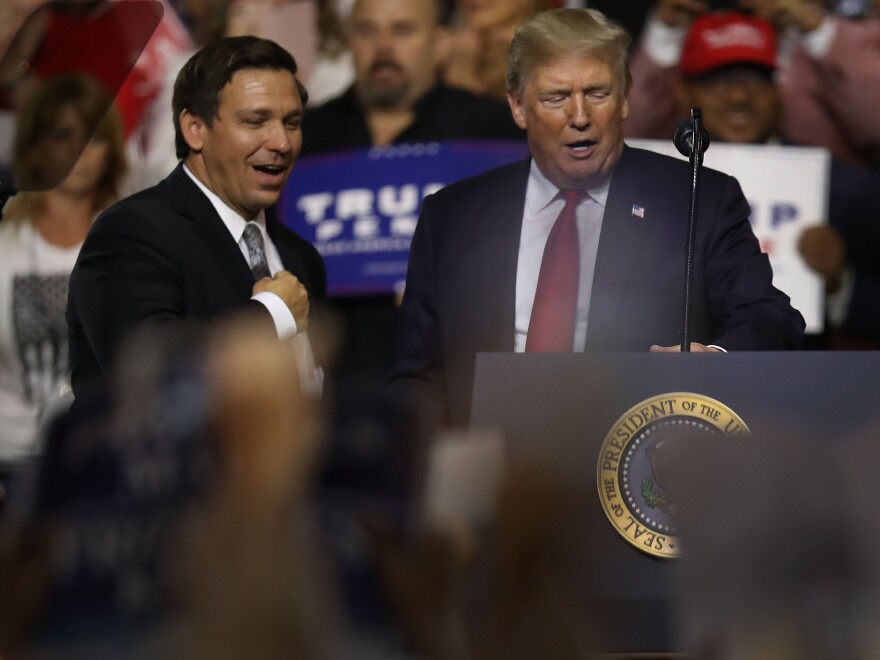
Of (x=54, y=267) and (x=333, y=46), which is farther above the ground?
(x=333, y=46)

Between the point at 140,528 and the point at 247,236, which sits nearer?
the point at 140,528

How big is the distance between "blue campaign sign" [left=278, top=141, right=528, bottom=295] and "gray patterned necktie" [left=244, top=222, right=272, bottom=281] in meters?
1.22

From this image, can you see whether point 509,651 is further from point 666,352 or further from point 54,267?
point 54,267

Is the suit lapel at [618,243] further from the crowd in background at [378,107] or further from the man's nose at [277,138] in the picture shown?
the crowd in background at [378,107]

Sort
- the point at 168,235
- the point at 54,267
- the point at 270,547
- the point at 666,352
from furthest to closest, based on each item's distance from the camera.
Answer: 1. the point at 54,267
2. the point at 168,235
3. the point at 666,352
4. the point at 270,547

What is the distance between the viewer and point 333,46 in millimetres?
4590

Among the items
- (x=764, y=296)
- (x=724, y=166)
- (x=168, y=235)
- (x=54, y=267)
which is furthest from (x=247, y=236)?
(x=724, y=166)

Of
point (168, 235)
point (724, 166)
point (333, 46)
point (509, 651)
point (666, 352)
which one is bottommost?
point (509, 651)

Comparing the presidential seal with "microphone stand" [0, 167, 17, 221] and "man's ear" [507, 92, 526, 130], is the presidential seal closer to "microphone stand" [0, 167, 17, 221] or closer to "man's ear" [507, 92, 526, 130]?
"man's ear" [507, 92, 526, 130]

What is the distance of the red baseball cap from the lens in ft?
14.9

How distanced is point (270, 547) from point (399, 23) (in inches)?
141

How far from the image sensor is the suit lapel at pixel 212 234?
3.11 metres

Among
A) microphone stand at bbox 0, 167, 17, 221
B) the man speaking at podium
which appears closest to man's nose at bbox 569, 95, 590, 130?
the man speaking at podium

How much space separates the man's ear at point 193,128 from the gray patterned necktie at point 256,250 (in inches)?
8.0
